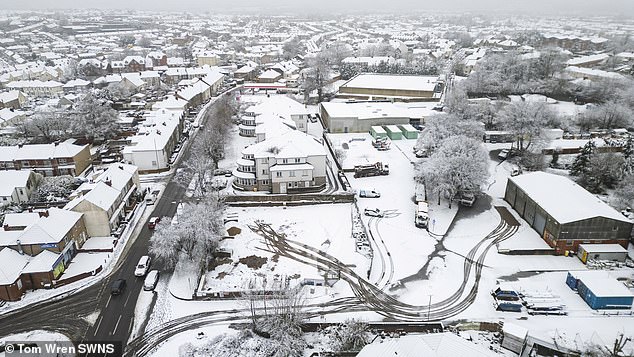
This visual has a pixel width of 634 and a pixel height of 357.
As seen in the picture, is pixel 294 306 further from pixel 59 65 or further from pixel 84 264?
pixel 59 65

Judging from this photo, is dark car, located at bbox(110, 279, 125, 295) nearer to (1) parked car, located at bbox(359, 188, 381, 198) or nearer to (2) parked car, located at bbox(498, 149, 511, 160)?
(1) parked car, located at bbox(359, 188, 381, 198)

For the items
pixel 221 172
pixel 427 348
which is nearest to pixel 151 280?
pixel 427 348

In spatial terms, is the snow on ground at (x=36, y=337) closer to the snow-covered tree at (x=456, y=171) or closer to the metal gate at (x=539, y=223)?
the snow-covered tree at (x=456, y=171)

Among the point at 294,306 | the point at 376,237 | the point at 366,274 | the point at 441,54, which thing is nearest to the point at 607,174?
the point at 376,237

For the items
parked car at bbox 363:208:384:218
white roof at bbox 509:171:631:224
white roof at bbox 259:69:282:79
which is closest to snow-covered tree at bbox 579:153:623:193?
white roof at bbox 509:171:631:224

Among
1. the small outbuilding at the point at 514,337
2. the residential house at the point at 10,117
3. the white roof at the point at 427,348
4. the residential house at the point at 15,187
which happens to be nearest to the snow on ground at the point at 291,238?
the white roof at the point at 427,348

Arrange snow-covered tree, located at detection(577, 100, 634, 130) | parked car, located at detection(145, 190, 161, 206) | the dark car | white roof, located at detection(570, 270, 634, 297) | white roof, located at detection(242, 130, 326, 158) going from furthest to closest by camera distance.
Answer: snow-covered tree, located at detection(577, 100, 634, 130) → white roof, located at detection(242, 130, 326, 158) → parked car, located at detection(145, 190, 161, 206) → the dark car → white roof, located at detection(570, 270, 634, 297)
